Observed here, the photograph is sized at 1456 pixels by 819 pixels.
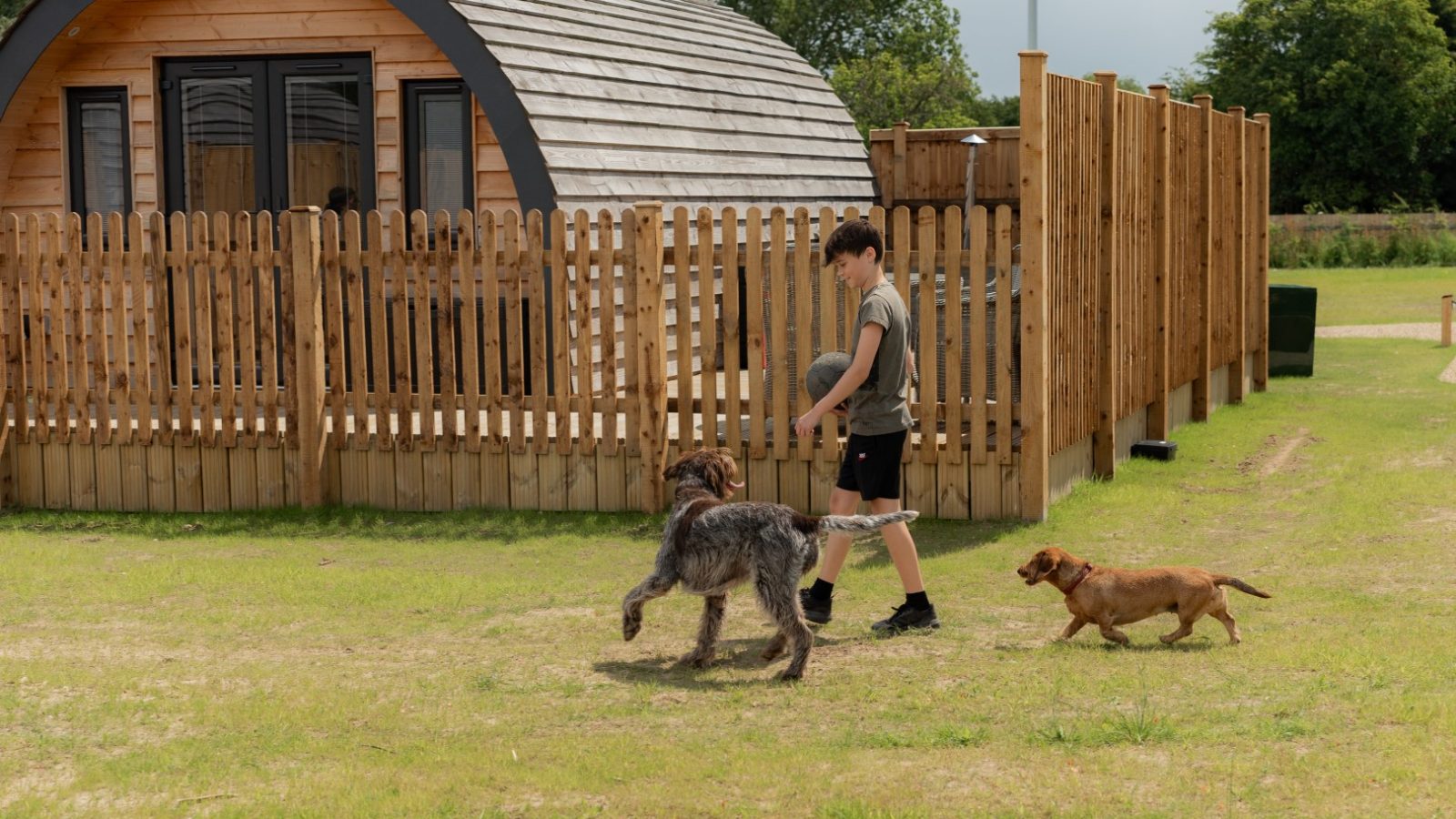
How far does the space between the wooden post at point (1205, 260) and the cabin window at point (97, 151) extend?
380 inches

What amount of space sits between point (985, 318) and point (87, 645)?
534 centimetres

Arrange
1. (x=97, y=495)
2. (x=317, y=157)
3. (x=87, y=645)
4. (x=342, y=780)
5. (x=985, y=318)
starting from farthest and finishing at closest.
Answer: (x=317, y=157), (x=97, y=495), (x=985, y=318), (x=87, y=645), (x=342, y=780)

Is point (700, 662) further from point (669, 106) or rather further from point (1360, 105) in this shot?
point (1360, 105)

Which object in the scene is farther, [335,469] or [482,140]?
[482,140]

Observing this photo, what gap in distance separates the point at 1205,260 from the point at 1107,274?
3561 millimetres

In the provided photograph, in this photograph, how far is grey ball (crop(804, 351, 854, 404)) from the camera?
→ 8.26m

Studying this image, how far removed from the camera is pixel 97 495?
39.0ft

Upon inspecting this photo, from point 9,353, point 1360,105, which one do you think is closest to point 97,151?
point 9,353

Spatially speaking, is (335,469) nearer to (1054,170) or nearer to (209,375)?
(209,375)

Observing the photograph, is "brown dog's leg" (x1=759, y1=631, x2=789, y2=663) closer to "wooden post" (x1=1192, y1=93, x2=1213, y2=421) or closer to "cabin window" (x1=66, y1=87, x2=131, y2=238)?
"wooden post" (x1=1192, y1=93, x2=1213, y2=421)

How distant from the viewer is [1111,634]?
7285 millimetres

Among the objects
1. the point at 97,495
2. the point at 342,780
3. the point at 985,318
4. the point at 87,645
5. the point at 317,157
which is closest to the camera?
the point at 342,780

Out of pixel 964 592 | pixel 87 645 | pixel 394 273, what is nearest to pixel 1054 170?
pixel 964 592

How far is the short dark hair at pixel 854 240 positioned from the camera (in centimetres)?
751
